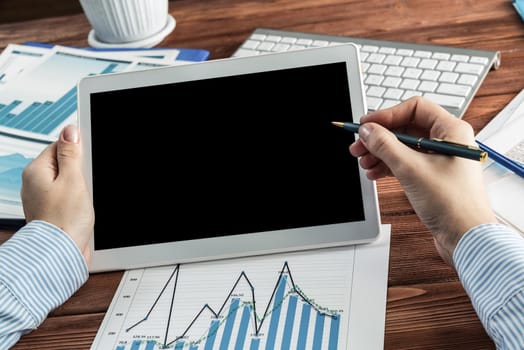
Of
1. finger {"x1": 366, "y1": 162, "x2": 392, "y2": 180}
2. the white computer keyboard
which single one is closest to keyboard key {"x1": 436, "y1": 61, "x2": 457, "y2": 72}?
the white computer keyboard

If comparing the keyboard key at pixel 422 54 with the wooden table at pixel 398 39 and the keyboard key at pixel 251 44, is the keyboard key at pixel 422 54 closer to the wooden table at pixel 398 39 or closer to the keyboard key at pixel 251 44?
the wooden table at pixel 398 39

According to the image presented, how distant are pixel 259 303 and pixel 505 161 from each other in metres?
0.38

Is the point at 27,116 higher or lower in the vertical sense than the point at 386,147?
lower

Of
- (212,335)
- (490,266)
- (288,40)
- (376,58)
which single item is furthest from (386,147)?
(288,40)

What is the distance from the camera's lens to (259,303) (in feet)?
2.50

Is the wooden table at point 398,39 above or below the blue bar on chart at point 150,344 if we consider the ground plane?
above

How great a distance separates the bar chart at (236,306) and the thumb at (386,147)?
129 millimetres

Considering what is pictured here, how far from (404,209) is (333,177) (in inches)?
4.6

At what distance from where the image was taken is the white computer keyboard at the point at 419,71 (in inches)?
39.9

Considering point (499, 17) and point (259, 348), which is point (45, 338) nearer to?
point (259, 348)

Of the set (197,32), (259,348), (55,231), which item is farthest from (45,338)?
(197,32)

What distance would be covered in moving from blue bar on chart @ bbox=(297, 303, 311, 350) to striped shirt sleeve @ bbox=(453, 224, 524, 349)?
0.56 ft

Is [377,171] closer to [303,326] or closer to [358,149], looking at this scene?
[358,149]

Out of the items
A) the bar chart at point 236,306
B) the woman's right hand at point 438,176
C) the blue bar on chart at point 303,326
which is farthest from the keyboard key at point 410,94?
the blue bar on chart at point 303,326
